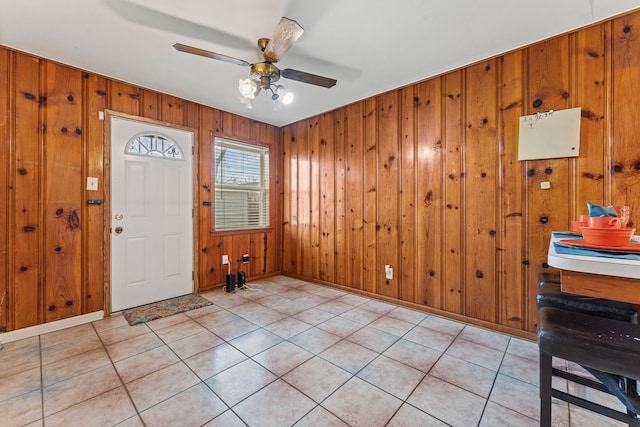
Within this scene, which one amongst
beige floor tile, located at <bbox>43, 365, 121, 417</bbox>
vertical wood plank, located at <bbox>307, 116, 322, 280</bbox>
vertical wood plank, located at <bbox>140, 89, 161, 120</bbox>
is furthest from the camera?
vertical wood plank, located at <bbox>307, 116, 322, 280</bbox>

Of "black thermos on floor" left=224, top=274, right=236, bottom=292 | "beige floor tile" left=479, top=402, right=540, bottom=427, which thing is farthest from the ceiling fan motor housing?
"beige floor tile" left=479, top=402, right=540, bottom=427

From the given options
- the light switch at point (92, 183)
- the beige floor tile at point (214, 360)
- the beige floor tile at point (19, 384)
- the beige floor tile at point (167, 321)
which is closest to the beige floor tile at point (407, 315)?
the beige floor tile at point (214, 360)

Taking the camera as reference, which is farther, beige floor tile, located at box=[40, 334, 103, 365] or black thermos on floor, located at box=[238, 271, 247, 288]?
black thermos on floor, located at box=[238, 271, 247, 288]

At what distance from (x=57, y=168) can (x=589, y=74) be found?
15.6 ft

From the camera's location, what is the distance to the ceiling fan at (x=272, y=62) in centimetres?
182

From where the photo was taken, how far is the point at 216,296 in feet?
11.7

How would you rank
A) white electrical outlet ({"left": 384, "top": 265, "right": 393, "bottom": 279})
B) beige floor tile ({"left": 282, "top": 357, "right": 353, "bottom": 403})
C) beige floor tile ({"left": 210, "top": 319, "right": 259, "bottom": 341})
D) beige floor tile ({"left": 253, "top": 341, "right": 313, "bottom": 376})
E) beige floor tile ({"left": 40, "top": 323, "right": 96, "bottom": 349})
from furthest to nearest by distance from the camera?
white electrical outlet ({"left": 384, "top": 265, "right": 393, "bottom": 279})
beige floor tile ({"left": 210, "top": 319, "right": 259, "bottom": 341})
beige floor tile ({"left": 40, "top": 323, "right": 96, "bottom": 349})
beige floor tile ({"left": 253, "top": 341, "right": 313, "bottom": 376})
beige floor tile ({"left": 282, "top": 357, "right": 353, "bottom": 403})

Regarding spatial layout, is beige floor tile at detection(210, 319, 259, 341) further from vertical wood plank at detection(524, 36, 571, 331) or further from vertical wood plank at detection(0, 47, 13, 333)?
vertical wood plank at detection(524, 36, 571, 331)

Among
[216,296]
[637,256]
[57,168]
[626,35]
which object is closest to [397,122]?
[626,35]

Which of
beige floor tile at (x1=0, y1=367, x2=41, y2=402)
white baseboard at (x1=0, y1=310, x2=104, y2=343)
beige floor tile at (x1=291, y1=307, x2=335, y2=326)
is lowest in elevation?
beige floor tile at (x1=0, y1=367, x2=41, y2=402)

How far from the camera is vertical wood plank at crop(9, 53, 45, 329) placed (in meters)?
2.47

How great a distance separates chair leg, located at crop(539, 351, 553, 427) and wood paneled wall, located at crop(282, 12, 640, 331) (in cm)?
143

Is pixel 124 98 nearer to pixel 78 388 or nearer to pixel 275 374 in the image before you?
pixel 78 388

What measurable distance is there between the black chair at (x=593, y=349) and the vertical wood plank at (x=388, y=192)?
6.54ft
